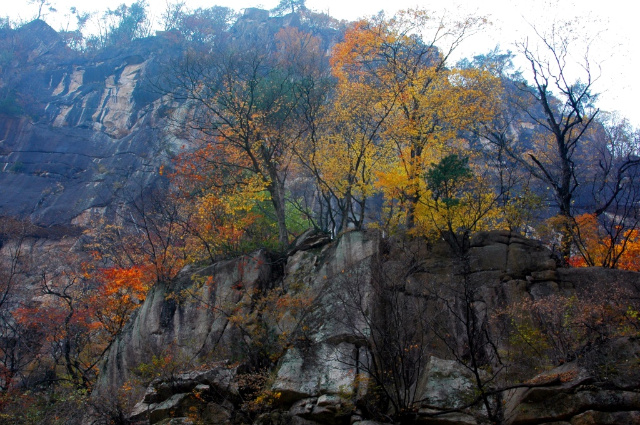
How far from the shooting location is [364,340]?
12.7 metres

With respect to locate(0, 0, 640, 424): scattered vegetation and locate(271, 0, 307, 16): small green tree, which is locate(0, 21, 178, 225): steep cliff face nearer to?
locate(0, 0, 640, 424): scattered vegetation

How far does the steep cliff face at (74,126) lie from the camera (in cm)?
4274

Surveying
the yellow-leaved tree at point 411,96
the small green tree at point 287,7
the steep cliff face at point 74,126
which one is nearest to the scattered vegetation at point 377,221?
the yellow-leaved tree at point 411,96

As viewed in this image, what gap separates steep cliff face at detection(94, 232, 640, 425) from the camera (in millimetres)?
8797

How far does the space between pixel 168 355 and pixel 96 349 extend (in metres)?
9.95

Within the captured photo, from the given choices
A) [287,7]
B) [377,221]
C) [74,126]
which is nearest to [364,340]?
[377,221]

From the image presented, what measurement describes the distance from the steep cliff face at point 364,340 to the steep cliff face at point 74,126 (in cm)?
2746

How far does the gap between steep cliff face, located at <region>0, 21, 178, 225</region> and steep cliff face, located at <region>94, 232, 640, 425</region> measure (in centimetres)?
2746

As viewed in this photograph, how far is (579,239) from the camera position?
1535 centimetres

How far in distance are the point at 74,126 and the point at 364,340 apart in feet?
159

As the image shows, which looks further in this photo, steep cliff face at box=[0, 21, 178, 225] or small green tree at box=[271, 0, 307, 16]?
small green tree at box=[271, 0, 307, 16]

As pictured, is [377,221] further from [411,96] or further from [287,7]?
[287,7]

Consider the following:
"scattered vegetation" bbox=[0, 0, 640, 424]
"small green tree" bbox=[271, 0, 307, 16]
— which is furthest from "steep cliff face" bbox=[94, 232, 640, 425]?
"small green tree" bbox=[271, 0, 307, 16]

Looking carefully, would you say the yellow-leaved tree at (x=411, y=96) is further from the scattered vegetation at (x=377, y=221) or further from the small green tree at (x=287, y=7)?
the small green tree at (x=287, y=7)
